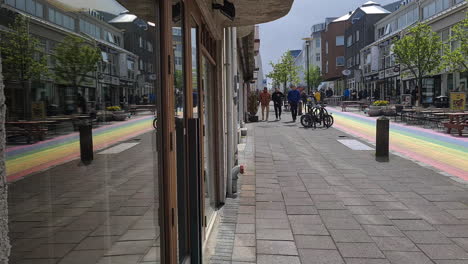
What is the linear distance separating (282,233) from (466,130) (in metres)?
12.3

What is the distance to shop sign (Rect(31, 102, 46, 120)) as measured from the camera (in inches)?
38.8

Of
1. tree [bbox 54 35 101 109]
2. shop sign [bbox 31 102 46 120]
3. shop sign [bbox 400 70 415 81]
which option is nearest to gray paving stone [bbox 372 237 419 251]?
tree [bbox 54 35 101 109]

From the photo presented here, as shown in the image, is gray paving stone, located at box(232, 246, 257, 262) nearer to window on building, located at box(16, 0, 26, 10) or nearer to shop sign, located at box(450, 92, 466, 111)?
window on building, located at box(16, 0, 26, 10)

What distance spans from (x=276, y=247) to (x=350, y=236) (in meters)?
0.83

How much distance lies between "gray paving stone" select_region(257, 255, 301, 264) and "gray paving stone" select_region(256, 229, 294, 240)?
0.49 metres

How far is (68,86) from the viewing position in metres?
1.17

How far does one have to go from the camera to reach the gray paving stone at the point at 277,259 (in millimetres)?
3672

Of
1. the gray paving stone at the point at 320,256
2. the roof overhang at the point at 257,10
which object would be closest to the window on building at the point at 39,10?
the roof overhang at the point at 257,10

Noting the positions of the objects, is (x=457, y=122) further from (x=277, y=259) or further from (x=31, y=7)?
(x=31, y=7)

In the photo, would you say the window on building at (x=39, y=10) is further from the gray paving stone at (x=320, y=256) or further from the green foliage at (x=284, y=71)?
the green foliage at (x=284, y=71)

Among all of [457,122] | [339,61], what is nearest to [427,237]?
[457,122]

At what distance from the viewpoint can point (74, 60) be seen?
1.22m

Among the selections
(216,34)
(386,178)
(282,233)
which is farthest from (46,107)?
(386,178)

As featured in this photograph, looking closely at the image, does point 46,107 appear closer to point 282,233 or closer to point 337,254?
point 337,254
